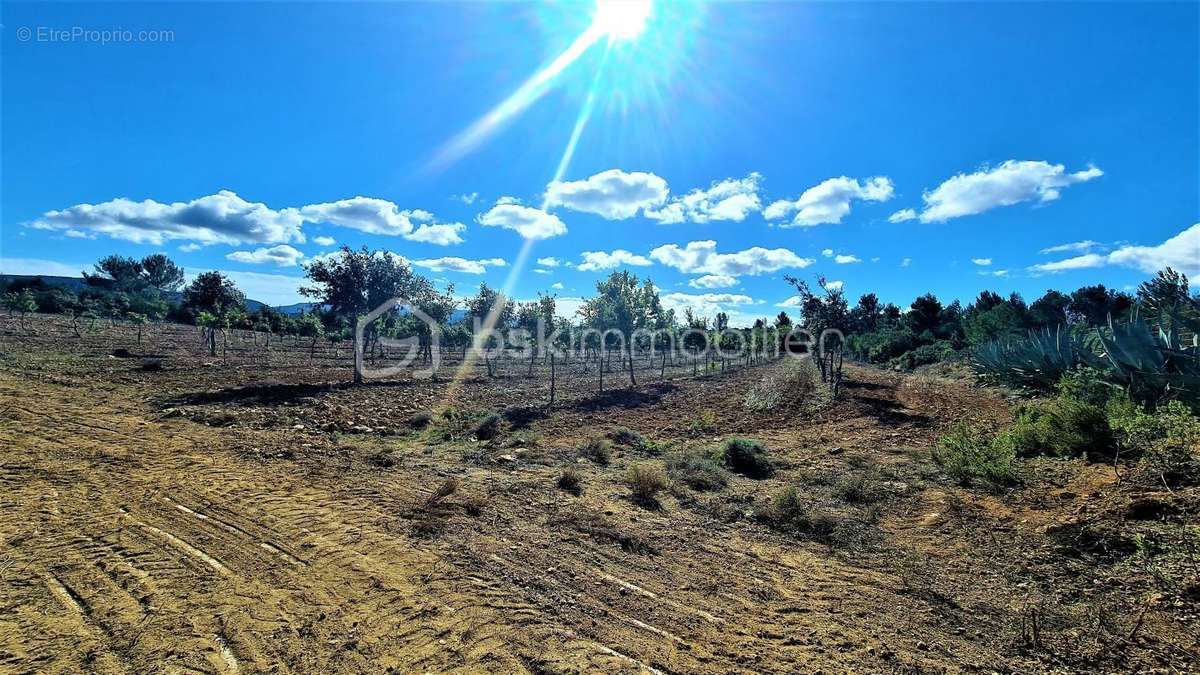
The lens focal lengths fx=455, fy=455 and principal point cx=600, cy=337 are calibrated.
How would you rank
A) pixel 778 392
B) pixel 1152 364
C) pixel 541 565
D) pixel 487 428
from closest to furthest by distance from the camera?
1. pixel 541 565
2. pixel 1152 364
3. pixel 487 428
4. pixel 778 392

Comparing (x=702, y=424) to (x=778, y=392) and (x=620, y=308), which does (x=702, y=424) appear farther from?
(x=620, y=308)

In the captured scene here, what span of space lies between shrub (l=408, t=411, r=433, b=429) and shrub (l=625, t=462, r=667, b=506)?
6.22m

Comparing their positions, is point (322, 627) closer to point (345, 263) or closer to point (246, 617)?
point (246, 617)

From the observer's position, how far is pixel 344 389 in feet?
54.3

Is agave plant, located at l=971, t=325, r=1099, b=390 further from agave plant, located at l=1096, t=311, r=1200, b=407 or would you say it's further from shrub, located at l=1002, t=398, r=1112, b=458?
shrub, located at l=1002, t=398, r=1112, b=458

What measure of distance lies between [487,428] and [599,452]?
11.2ft

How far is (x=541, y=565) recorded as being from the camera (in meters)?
4.33

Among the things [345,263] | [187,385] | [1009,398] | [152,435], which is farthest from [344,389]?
[1009,398]

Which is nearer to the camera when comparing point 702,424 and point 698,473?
point 698,473

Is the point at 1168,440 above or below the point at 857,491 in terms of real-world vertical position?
above

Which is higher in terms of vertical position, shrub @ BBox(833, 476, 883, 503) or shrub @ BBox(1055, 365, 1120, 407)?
shrub @ BBox(1055, 365, 1120, 407)

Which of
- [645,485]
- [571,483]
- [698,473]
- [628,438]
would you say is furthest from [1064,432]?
[571,483]

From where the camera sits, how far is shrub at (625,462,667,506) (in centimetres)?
631

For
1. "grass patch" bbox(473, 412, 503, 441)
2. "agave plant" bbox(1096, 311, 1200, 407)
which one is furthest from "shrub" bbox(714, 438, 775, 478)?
"agave plant" bbox(1096, 311, 1200, 407)
